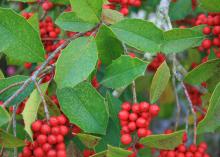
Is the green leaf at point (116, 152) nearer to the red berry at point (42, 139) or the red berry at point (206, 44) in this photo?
the red berry at point (42, 139)

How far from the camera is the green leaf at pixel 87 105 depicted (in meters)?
1.42

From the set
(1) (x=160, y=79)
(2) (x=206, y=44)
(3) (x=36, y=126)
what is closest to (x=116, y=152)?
(3) (x=36, y=126)

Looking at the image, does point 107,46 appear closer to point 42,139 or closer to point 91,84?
point 91,84

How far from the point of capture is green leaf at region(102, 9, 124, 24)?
156 cm

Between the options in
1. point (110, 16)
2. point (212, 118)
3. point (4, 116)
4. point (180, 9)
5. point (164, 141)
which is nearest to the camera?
point (4, 116)

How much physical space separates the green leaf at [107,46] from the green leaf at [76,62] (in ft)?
0.15

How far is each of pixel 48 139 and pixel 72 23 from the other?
0.44m

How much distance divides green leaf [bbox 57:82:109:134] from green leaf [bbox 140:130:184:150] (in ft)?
0.49

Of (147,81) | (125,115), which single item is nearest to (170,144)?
(125,115)

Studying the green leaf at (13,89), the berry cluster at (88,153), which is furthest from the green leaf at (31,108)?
the berry cluster at (88,153)

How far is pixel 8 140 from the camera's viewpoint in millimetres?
1358

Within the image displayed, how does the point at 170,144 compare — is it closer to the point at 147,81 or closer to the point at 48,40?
the point at 48,40

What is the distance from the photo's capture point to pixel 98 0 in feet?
4.69

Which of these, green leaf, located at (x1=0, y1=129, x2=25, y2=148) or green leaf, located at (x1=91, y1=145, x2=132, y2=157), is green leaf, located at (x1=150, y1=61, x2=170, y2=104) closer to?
green leaf, located at (x1=91, y1=145, x2=132, y2=157)
